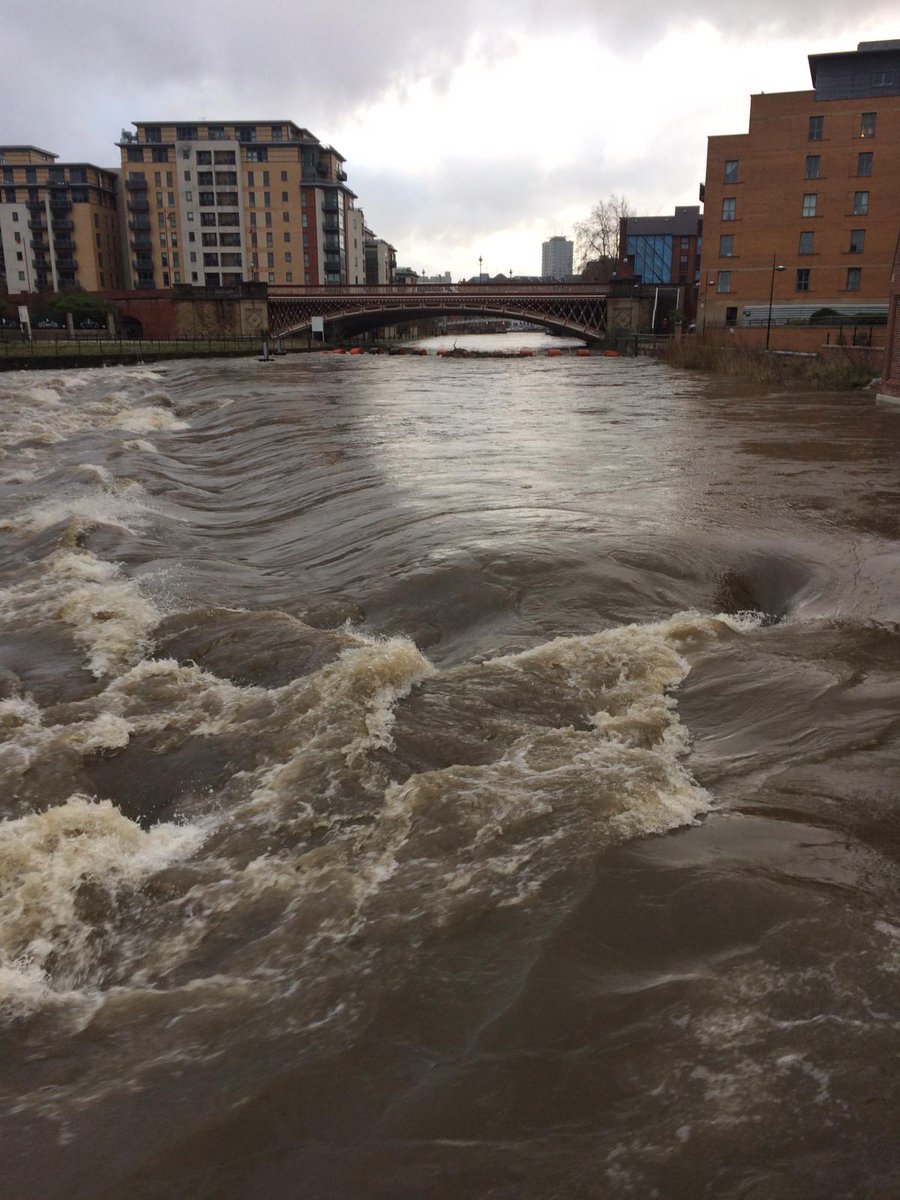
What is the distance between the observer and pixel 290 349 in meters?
83.1

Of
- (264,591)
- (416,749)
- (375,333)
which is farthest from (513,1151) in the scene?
(375,333)

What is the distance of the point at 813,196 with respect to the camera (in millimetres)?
61750

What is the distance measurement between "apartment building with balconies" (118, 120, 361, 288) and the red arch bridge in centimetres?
2975

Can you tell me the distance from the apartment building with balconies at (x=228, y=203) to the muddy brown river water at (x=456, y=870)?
114961 mm

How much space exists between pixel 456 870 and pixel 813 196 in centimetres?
6885

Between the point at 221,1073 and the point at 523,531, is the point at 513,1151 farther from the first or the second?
the point at 523,531

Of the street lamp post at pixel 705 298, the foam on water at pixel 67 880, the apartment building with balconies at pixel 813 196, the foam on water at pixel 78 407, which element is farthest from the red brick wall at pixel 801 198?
the foam on water at pixel 67 880

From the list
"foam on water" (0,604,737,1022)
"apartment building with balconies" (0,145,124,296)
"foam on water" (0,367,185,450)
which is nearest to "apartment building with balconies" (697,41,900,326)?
"foam on water" (0,367,185,450)

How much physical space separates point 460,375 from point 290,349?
34.9 meters

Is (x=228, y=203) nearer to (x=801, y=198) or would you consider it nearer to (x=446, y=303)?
(x=446, y=303)

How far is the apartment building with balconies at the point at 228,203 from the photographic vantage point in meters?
114

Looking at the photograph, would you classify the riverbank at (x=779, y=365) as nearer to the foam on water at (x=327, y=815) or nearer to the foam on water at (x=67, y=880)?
the foam on water at (x=327, y=815)

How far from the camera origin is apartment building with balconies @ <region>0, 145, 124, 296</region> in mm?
112562

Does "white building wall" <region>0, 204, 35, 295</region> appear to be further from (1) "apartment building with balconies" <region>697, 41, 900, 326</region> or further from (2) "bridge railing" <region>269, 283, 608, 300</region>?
(1) "apartment building with balconies" <region>697, 41, 900, 326</region>
